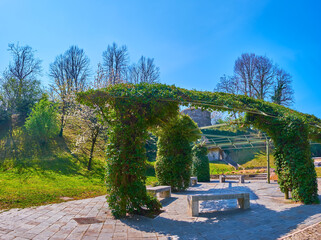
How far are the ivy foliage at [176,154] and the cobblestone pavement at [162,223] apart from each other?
2.82 metres

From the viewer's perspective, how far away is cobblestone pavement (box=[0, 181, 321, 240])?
3.99 metres

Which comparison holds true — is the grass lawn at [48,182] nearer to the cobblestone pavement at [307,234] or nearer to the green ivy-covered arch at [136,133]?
the green ivy-covered arch at [136,133]

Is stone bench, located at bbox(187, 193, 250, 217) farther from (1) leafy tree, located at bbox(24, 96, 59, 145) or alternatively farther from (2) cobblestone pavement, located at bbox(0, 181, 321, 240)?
(1) leafy tree, located at bbox(24, 96, 59, 145)

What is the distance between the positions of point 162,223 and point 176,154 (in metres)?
4.56

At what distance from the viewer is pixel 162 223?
4840mm

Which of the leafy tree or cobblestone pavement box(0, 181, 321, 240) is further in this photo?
the leafy tree

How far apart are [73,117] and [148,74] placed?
1634cm

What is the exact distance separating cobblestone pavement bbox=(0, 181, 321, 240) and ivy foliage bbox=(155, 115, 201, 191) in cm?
282

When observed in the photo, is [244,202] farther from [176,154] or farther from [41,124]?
[41,124]

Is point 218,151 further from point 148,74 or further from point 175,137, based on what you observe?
point 175,137

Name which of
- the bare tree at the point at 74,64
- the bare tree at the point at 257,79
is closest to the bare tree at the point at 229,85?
the bare tree at the point at 257,79

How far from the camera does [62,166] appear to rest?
47.3 feet

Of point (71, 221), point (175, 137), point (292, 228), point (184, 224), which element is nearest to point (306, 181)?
point (292, 228)

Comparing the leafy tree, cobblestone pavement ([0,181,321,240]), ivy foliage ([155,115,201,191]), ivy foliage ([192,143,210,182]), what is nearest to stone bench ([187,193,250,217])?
cobblestone pavement ([0,181,321,240])
